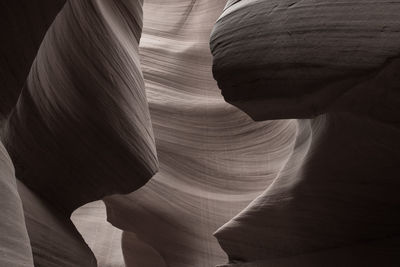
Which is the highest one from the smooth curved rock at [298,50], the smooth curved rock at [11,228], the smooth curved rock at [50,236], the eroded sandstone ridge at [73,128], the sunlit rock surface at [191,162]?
the smooth curved rock at [298,50]

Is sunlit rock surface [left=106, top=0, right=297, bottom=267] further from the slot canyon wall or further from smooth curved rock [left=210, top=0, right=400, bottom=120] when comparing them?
smooth curved rock [left=210, top=0, right=400, bottom=120]

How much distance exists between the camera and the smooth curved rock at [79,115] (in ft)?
4.07

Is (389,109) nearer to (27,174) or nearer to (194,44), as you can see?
(27,174)

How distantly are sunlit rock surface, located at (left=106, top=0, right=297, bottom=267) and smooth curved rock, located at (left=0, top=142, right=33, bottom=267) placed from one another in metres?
0.95

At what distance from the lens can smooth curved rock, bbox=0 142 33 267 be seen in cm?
76

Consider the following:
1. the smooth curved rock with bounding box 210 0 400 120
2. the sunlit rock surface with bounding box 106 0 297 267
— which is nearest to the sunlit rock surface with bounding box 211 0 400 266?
the smooth curved rock with bounding box 210 0 400 120

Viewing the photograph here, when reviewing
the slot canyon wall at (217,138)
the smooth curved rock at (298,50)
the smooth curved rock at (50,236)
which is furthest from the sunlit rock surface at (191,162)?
the smooth curved rock at (298,50)

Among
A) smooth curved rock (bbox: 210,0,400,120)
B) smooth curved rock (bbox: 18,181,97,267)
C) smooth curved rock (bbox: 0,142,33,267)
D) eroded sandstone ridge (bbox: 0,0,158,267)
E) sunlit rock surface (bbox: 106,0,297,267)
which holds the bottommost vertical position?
sunlit rock surface (bbox: 106,0,297,267)

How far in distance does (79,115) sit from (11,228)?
50 centimetres

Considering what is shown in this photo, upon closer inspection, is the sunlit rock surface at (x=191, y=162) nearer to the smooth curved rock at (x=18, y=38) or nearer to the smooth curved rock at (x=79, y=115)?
the smooth curved rock at (x=79, y=115)

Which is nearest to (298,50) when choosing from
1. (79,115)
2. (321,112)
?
(321,112)

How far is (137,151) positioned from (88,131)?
0.35 ft

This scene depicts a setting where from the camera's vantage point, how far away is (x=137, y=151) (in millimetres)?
1296

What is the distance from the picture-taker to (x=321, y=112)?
3.15ft
